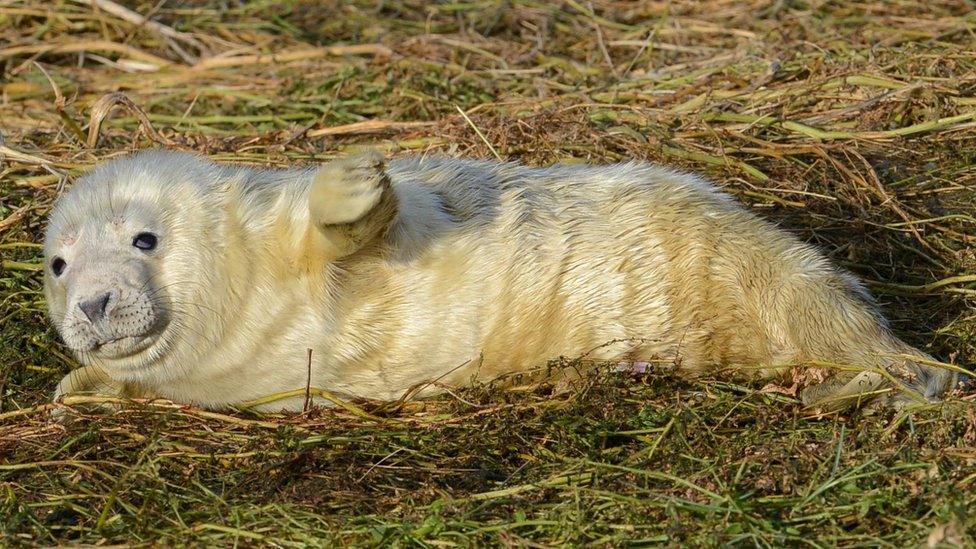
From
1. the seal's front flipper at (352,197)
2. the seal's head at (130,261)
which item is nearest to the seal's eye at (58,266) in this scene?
the seal's head at (130,261)

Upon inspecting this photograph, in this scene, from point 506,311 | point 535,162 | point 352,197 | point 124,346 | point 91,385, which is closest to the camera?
point 352,197

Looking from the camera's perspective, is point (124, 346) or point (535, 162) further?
point (535, 162)

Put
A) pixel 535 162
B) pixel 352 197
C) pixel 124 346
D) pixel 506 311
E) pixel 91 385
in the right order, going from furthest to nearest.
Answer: pixel 535 162, pixel 91 385, pixel 506 311, pixel 124 346, pixel 352 197

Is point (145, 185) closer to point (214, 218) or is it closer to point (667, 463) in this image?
point (214, 218)

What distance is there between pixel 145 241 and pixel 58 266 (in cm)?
35

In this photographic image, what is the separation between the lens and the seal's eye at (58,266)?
406 cm

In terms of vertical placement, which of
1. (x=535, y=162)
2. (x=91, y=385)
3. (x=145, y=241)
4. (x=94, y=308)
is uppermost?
(x=145, y=241)

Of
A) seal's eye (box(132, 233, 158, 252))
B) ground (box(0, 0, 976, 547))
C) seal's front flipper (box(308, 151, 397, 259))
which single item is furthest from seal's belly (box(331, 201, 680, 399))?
seal's eye (box(132, 233, 158, 252))

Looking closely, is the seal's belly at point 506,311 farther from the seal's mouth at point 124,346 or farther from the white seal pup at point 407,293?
the seal's mouth at point 124,346

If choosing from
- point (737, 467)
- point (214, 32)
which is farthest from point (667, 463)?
point (214, 32)

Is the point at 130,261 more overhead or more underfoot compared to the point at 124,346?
more overhead

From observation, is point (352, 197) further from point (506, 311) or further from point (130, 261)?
point (130, 261)

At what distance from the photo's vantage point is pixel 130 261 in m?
3.90

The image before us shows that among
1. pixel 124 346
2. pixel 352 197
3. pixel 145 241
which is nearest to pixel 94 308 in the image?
pixel 124 346
